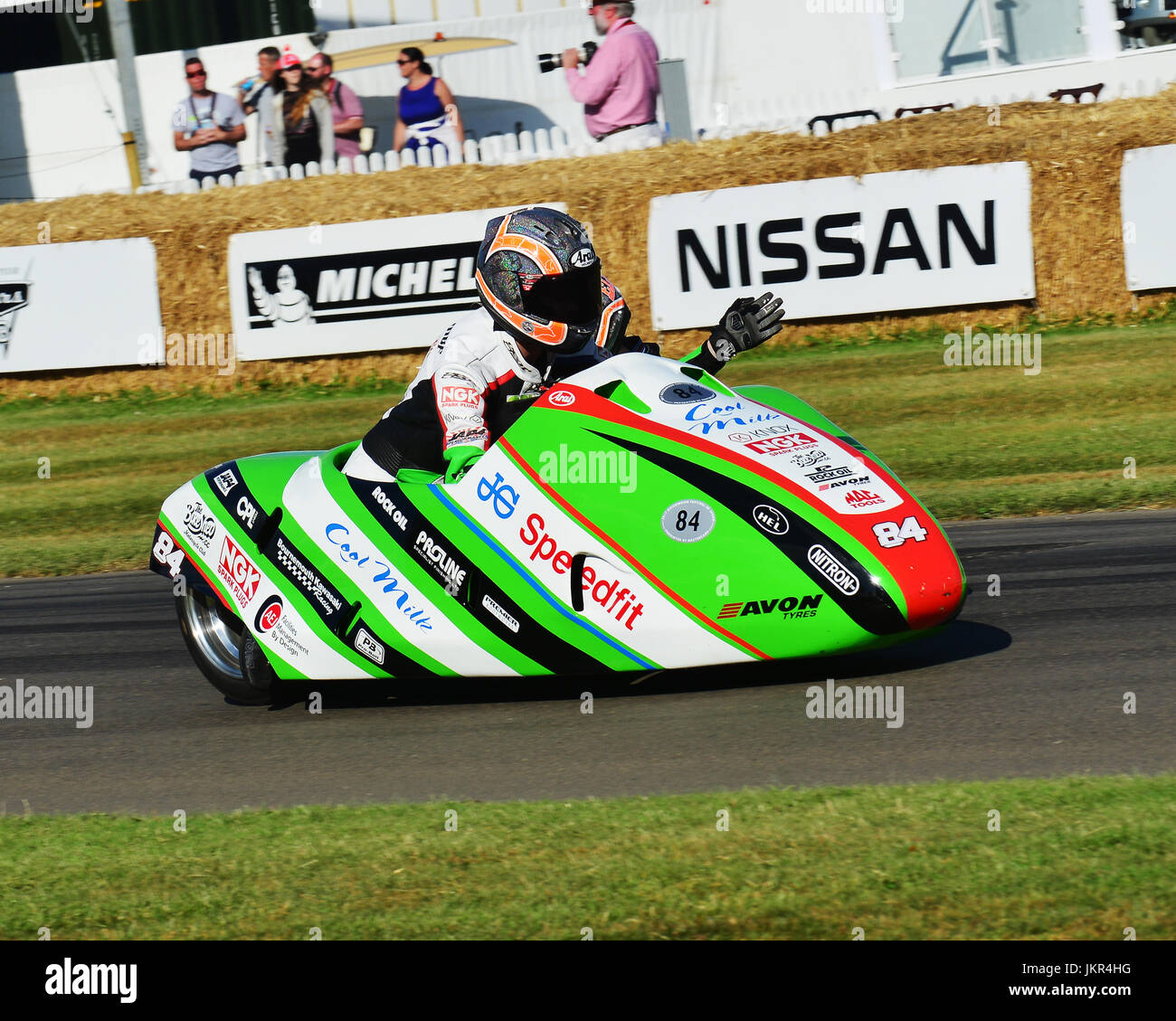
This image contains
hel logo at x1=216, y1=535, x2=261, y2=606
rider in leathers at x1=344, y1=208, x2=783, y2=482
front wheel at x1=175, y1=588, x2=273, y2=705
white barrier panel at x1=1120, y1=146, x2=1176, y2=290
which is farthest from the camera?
white barrier panel at x1=1120, y1=146, x2=1176, y2=290

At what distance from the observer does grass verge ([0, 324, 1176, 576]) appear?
32.2 ft

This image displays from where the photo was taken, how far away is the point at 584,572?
5.41m

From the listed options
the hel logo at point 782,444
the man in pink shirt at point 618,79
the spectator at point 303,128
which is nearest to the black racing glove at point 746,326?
the hel logo at point 782,444

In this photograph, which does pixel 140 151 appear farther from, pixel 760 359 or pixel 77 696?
pixel 77 696

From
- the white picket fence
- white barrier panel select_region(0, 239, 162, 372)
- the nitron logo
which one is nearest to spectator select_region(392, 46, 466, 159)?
the white picket fence

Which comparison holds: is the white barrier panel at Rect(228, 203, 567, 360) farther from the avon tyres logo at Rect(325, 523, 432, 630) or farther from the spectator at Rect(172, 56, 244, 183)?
the avon tyres logo at Rect(325, 523, 432, 630)

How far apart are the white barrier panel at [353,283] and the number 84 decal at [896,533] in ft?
29.0

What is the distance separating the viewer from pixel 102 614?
8.30m

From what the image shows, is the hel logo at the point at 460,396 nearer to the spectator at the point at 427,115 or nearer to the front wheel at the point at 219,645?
the front wheel at the point at 219,645

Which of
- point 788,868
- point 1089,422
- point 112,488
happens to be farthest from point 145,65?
point 788,868

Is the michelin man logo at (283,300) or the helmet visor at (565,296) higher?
the michelin man logo at (283,300)

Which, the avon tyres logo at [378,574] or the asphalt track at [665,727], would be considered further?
the avon tyres logo at [378,574]

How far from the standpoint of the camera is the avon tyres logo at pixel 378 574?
5.73 metres

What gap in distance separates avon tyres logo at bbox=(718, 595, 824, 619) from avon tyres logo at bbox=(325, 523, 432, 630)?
1171 mm
